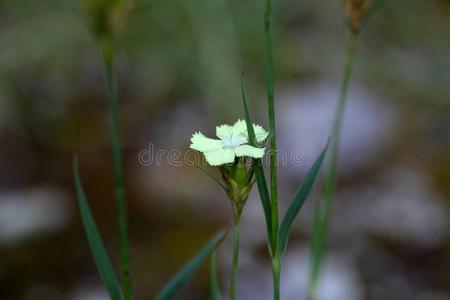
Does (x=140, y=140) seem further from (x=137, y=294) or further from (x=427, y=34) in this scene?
(x=427, y=34)

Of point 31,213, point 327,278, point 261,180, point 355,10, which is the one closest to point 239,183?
point 261,180

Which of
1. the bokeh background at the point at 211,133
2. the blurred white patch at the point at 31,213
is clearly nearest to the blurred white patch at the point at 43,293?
the bokeh background at the point at 211,133

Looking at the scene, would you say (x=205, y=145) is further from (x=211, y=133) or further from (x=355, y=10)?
(x=211, y=133)

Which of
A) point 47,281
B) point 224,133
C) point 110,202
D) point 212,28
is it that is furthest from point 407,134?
point 224,133

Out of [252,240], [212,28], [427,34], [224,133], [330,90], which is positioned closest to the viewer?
[224,133]

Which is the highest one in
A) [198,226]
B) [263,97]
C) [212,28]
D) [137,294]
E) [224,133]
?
[212,28]

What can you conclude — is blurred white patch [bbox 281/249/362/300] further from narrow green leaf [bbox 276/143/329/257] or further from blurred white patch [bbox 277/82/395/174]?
narrow green leaf [bbox 276/143/329/257]
